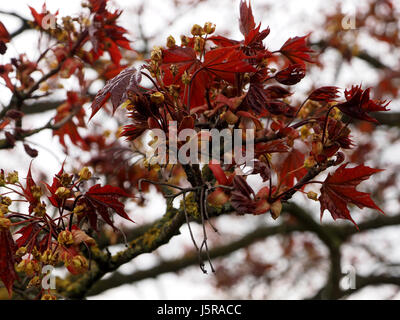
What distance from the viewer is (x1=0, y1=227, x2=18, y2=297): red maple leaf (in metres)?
0.96

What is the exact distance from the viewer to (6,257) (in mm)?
963

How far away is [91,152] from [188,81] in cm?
138

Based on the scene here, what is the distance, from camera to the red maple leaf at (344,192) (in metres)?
0.95

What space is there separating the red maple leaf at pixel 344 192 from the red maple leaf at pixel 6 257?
76 cm

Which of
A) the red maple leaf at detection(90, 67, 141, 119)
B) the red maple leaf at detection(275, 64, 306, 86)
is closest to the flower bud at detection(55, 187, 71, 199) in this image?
the red maple leaf at detection(90, 67, 141, 119)

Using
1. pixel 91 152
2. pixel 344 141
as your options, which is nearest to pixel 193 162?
pixel 344 141

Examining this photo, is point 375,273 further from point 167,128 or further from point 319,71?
point 167,128

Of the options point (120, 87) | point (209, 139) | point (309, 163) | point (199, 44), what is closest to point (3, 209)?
point (120, 87)

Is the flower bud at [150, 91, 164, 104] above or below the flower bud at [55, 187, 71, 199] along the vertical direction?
above

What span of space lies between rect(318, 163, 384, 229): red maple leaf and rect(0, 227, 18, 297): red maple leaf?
0.76m

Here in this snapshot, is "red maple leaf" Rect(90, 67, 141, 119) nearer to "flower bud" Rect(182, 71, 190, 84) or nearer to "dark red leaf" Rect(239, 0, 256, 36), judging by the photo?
"flower bud" Rect(182, 71, 190, 84)

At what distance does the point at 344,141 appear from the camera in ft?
3.16

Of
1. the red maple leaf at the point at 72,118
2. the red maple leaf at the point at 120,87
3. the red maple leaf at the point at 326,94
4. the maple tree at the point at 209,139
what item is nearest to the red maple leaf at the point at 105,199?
the maple tree at the point at 209,139

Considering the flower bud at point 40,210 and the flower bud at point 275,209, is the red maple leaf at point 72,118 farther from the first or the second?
the flower bud at point 275,209
